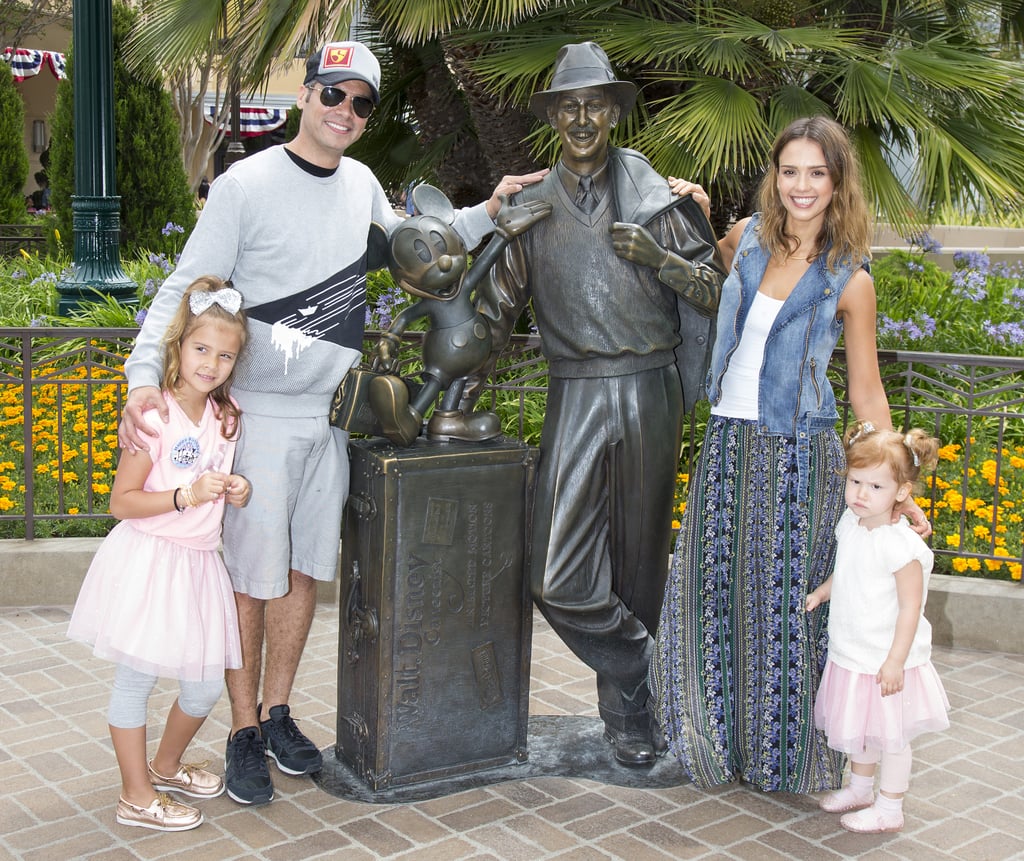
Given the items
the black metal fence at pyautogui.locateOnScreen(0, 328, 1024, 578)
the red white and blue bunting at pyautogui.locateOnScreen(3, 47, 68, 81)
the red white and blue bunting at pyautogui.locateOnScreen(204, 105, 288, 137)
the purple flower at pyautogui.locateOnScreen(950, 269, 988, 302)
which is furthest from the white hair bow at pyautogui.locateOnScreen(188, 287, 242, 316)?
the red white and blue bunting at pyautogui.locateOnScreen(204, 105, 288, 137)

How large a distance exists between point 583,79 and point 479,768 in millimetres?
1986

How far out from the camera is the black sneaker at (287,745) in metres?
3.63

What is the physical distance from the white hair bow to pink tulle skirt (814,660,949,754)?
1.91 metres

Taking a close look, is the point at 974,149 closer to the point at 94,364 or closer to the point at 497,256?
the point at 497,256

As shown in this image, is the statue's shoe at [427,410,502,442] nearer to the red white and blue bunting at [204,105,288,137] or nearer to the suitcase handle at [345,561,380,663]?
the suitcase handle at [345,561,380,663]

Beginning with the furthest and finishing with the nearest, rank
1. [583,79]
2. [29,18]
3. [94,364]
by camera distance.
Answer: [29,18] < [94,364] < [583,79]

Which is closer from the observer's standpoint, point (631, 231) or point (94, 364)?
Answer: point (631, 231)

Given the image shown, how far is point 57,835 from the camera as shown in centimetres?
327

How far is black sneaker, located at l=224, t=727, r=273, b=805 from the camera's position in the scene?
3.46 metres

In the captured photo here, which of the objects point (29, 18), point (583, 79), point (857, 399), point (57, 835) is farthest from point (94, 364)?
point (29, 18)

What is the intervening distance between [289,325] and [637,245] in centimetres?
97

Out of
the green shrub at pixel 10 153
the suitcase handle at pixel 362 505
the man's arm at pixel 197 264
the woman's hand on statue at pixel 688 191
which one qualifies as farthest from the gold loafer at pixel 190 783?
the green shrub at pixel 10 153

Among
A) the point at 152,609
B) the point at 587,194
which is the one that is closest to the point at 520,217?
the point at 587,194

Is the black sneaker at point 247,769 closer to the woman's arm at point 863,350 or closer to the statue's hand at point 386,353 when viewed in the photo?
the statue's hand at point 386,353
